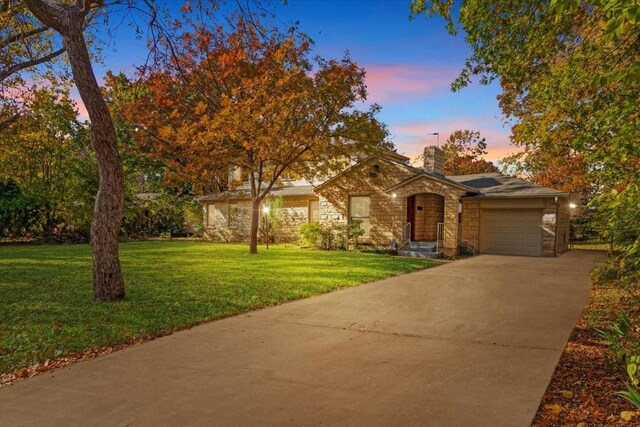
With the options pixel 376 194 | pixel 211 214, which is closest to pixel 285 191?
pixel 376 194

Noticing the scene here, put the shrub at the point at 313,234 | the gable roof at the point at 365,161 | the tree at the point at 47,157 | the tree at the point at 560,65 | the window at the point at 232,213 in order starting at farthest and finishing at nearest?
1. the window at the point at 232,213
2. the tree at the point at 47,157
3. the shrub at the point at 313,234
4. the gable roof at the point at 365,161
5. the tree at the point at 560,65

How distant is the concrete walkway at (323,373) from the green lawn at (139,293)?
1.99 ft

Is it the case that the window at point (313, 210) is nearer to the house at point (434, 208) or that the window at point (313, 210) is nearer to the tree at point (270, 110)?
the house at point (434, 208)

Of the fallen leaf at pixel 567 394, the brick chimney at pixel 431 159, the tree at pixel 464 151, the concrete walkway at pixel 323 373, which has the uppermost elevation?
the tree at pixel 464 151

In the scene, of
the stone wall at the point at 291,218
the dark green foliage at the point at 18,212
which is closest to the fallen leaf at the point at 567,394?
the stone wall at the point at 291,218

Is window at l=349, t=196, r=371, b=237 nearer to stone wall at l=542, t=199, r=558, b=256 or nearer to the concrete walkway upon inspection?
stone wall at l=542, t=199, r=558, b=256

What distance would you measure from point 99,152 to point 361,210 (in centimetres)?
1460

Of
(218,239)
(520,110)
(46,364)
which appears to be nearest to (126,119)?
(218,239)

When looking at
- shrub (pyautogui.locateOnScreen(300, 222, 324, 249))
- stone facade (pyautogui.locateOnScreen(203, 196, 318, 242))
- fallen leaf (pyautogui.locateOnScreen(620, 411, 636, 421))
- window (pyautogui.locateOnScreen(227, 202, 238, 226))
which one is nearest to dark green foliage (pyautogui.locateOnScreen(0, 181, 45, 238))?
stone facade (pyautogui.locateOnScreen(203, 196, 318, 242))

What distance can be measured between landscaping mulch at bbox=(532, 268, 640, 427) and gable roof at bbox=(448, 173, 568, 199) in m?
12.8

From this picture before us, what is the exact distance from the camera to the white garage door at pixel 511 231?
17656 mm

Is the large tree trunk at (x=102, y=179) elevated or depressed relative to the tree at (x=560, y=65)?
depressed

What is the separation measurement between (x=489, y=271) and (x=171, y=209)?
21.9m

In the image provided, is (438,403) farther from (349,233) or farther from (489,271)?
(349,233)
